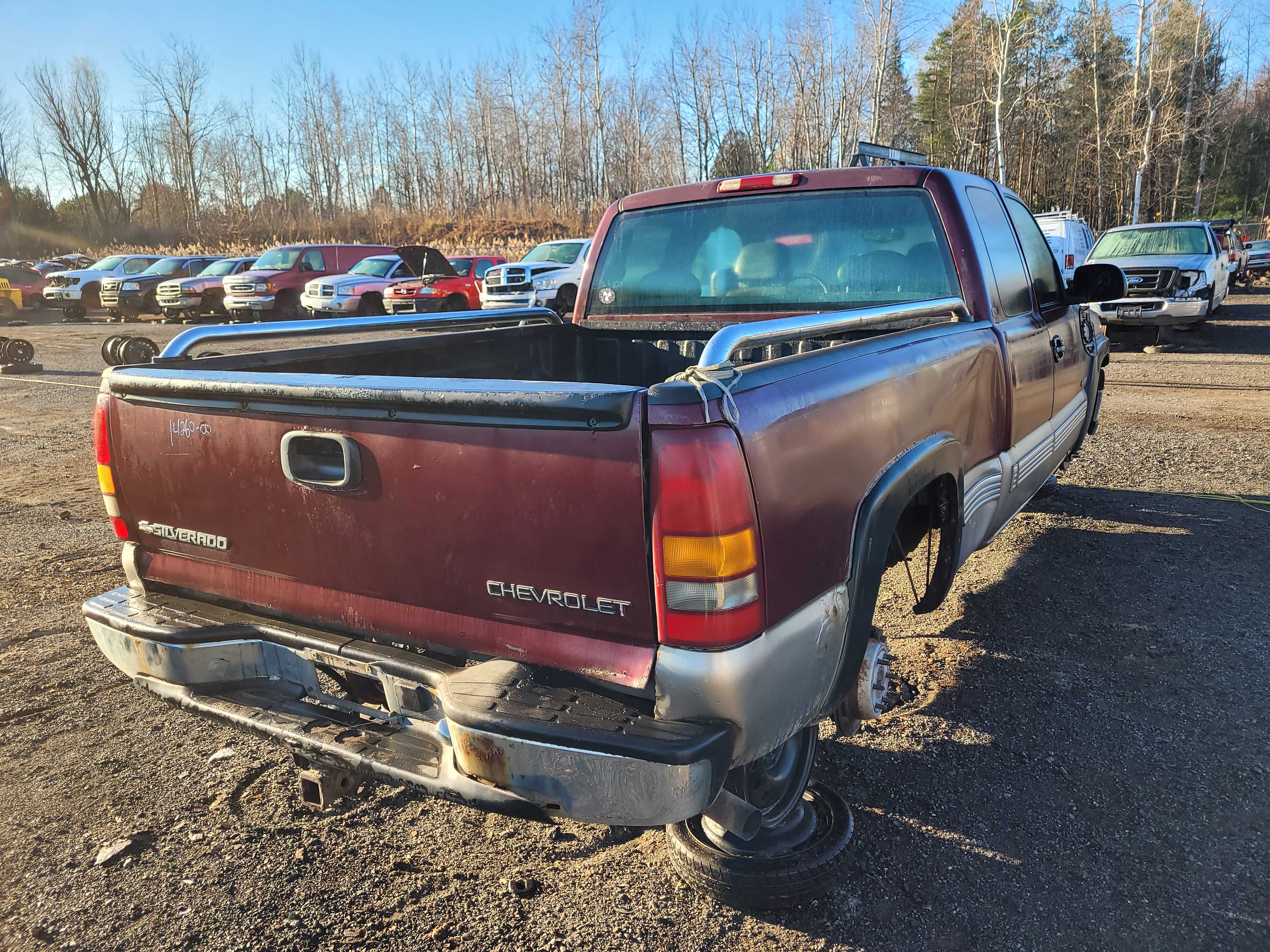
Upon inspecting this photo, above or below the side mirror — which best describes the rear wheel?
below

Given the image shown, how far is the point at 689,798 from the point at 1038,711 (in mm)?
2101

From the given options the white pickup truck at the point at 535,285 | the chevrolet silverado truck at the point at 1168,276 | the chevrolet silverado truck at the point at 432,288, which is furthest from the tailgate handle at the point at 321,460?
the chevrolet silverado truck at the point at 432,288

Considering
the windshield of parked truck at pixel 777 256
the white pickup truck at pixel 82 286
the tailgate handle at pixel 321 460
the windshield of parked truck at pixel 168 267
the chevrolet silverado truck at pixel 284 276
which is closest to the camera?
the tailgate handle at pixel 321 460

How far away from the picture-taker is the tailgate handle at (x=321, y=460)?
218 centimetres

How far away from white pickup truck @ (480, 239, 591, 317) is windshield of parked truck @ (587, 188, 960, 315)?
44.8ft

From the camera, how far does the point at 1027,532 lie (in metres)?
5.40

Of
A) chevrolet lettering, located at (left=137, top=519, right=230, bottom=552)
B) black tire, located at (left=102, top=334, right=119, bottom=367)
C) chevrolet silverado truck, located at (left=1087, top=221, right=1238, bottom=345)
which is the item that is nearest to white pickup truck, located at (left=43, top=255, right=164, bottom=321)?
black tire, located at (left=102, top=334, right=119, bottom=367)

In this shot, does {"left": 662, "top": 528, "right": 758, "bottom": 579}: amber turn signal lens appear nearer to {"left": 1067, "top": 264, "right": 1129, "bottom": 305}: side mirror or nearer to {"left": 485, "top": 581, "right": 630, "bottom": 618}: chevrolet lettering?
{"left": 485, "top": 581, "right": 630, "bottom": 618}: chevrolet lettering

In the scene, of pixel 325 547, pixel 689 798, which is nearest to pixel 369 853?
pixel 325 547

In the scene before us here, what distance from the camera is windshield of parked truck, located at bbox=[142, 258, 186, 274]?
88.5 ft

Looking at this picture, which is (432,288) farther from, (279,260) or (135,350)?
(135,350)

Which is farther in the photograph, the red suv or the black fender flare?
the red suv

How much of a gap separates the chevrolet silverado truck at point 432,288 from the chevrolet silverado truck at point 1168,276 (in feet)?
42.2

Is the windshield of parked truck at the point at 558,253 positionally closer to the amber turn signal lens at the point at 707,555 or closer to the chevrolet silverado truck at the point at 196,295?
the chevrolet silverado truck at the point at 196,295
